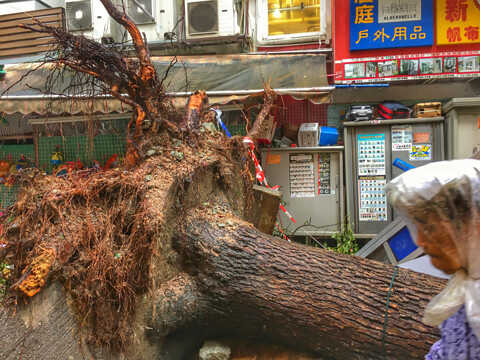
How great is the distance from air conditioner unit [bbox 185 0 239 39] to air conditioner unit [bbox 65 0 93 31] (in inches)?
85.3

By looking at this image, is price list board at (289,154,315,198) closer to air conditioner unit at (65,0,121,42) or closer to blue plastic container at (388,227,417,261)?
blue plastic container at (388,227,417,261)

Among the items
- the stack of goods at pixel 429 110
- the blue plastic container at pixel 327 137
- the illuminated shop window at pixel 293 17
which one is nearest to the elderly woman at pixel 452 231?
the blue plastic container at pixel 327 137

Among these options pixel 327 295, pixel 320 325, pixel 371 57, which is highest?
pixel 371 57

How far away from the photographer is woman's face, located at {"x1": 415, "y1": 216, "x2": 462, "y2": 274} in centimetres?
111

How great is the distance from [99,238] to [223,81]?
11.7ft

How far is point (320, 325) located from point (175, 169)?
1.77 metres

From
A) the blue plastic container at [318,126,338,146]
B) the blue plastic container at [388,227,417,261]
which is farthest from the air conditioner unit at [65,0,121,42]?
the blue plastic container at [388,227,417,261]

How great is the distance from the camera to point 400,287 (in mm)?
2631

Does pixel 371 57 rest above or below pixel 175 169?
above

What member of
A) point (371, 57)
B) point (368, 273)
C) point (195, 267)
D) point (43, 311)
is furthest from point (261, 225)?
point (371, 57)

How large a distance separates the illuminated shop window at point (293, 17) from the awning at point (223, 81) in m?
1.63

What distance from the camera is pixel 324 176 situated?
18.8 feet

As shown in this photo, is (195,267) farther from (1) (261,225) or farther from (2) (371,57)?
(2) (371,57)

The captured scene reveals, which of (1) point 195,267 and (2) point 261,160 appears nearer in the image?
(1) point 195,267
